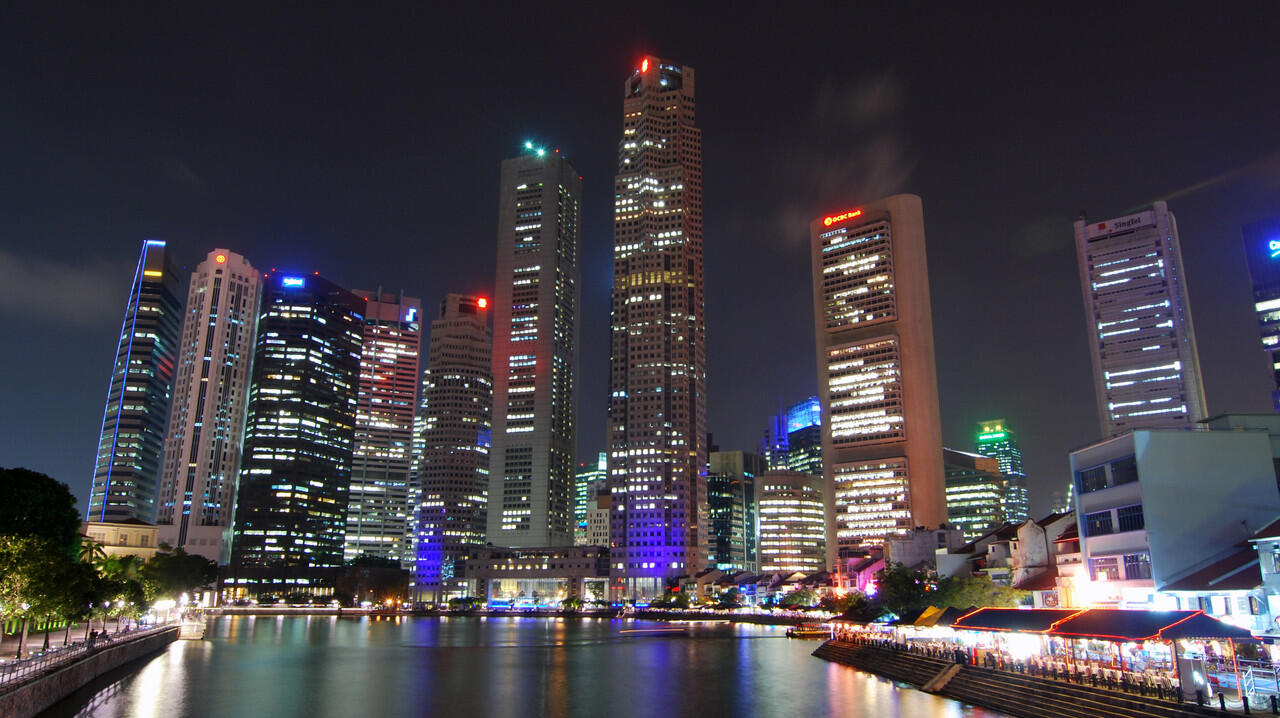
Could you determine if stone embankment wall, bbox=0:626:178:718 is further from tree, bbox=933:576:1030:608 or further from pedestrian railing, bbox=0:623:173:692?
tree, bbox=933:576:1030:608

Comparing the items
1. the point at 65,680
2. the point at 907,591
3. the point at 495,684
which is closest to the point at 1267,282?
the point at 907,591

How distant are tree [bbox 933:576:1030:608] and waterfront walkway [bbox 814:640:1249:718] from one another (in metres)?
8.58

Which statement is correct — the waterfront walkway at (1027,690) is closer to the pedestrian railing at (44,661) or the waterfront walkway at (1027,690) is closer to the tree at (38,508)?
the pedestrian railing at (44,661)

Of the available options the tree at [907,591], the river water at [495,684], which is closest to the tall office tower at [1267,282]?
the tree at [907,591]

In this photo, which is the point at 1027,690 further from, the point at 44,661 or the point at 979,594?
the point at 44,661

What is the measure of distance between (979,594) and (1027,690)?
3162cm

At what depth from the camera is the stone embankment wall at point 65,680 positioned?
42188 millimetres

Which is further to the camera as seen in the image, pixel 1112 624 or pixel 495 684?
pixel 495 684

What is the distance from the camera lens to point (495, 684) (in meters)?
66.6

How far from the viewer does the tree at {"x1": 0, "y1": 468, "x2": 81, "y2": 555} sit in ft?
264

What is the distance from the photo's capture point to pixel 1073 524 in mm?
82125

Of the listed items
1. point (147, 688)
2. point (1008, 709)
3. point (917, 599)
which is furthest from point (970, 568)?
point (147, 688)

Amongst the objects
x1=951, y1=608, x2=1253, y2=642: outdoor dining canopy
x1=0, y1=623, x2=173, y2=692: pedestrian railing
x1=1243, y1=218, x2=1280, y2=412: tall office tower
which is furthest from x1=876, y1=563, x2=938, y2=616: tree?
x1=1243, y1=218, x2=1280, y2=412: tall office tower

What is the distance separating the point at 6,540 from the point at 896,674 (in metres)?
65.9
